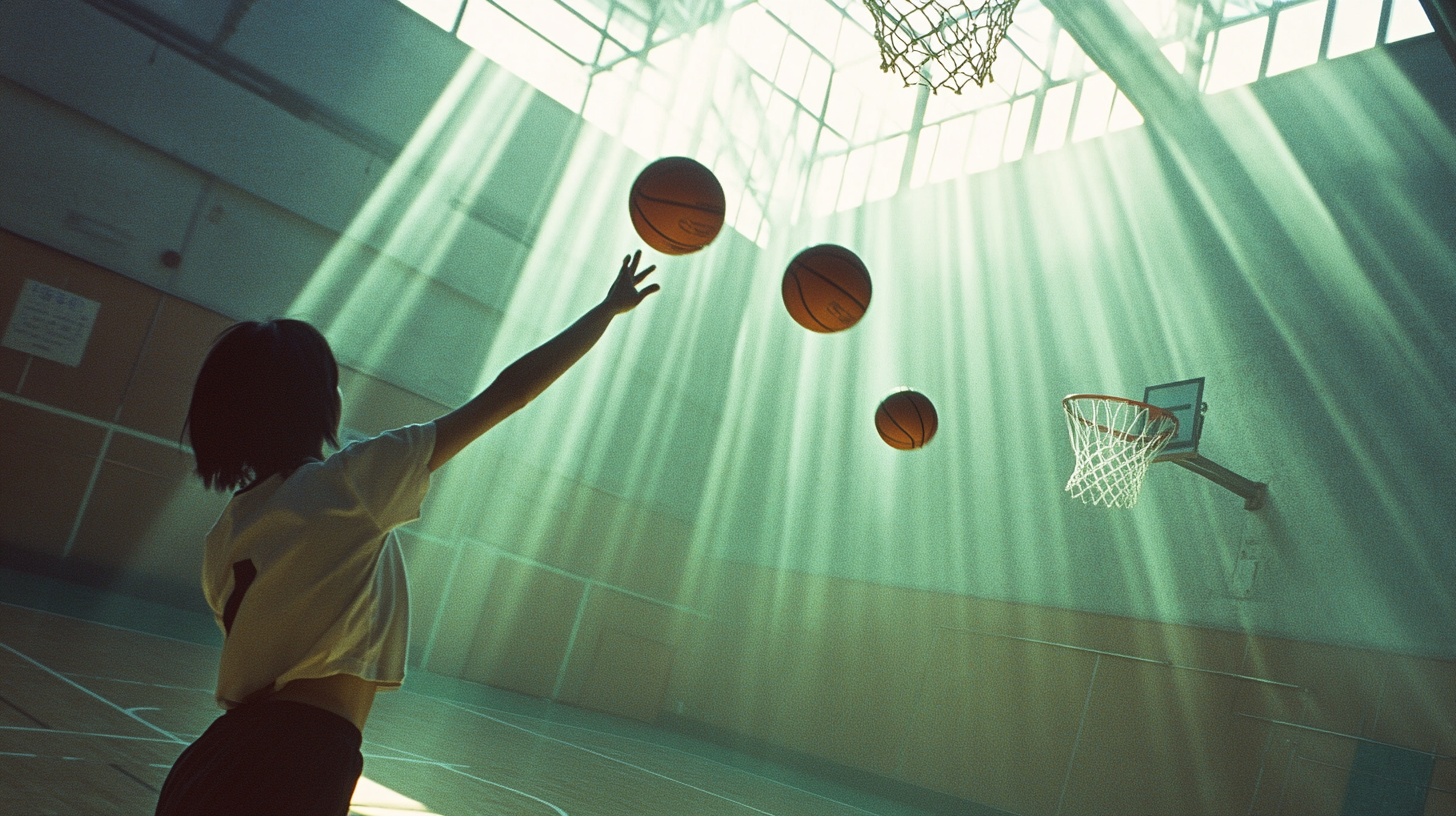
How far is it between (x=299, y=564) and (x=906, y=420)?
579 cm

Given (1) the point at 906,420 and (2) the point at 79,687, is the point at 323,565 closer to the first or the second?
(2) the point at 79,687

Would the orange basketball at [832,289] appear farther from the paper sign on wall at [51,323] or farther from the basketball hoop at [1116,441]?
the paper sign on wall at [51,323]

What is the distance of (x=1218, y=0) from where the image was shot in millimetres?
8914

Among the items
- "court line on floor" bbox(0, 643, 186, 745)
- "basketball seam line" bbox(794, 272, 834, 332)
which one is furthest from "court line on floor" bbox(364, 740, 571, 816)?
"basketball seam line" bbox(794, 272, 834, 332)

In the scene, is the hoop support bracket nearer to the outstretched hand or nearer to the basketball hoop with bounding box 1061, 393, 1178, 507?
the basketball hoop with bounding box 1061, 393, 1178, 507

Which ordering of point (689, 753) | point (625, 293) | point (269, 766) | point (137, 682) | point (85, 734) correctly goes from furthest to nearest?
point (689, 753) → point (137, 682) → point (85, 734) → point (625, 293) → point (269, 766)

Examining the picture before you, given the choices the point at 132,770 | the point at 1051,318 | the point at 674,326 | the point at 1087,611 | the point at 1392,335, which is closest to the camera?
the point at 132,770

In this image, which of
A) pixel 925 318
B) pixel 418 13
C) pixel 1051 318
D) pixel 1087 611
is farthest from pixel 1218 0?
pixel 418 13

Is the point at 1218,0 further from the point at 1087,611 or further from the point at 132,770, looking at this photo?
the point at 132,770

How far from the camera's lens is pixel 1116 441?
25.3 feet

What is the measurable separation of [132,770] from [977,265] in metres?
8.88

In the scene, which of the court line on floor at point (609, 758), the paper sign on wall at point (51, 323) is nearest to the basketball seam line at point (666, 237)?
the court line on floor at point (609, 758)

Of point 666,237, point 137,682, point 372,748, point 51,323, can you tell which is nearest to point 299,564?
point 666,237

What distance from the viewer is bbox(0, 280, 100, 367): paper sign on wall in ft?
27.3
